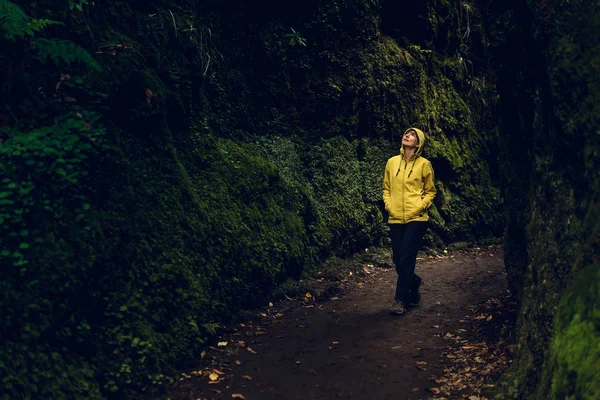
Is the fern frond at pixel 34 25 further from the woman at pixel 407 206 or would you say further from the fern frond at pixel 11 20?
the woman at pixel 407 206

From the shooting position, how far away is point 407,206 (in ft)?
25.1

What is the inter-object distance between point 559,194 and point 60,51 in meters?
5.20

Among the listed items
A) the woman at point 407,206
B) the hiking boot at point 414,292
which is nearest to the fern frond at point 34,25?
the woman at point 407,206

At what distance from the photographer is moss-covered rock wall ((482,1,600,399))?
11.7ft

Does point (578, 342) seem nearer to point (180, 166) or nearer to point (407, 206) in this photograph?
point (407, 206)

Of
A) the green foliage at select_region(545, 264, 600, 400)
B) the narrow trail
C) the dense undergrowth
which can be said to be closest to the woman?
the narrow trail

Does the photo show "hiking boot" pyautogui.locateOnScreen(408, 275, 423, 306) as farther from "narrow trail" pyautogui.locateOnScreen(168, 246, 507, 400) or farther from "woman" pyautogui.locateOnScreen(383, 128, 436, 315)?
"narrow trail" pyautogui.locateOnScreen(168, 246, 507, 400)

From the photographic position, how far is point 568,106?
477cm

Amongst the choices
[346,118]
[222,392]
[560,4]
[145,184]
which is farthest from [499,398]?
[346,118]

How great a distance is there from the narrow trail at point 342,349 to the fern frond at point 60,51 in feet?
11.8

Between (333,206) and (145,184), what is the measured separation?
504 cm

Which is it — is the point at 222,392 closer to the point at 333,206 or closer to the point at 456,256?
the point at 333,206

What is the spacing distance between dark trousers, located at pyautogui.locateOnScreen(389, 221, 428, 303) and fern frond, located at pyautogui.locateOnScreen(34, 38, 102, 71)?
4.54 metres

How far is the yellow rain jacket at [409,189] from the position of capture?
763 cm
